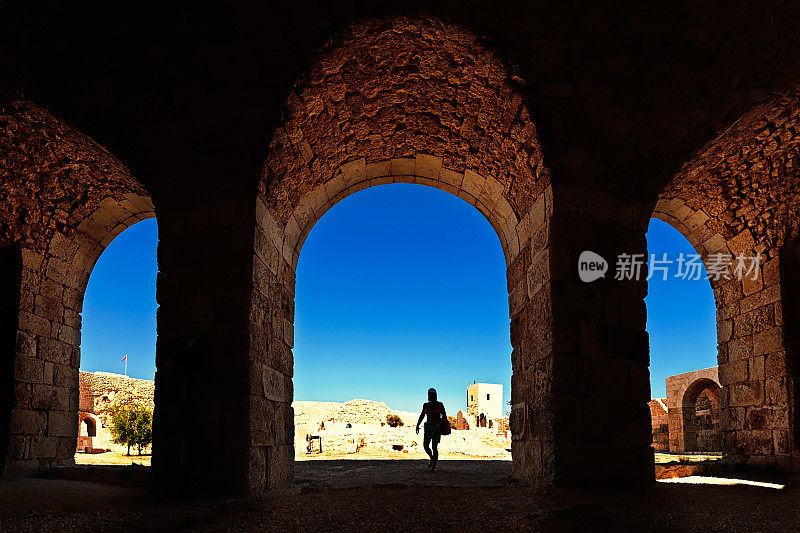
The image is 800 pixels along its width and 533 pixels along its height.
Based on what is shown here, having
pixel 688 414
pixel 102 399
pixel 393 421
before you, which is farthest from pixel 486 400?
pixel 102 399

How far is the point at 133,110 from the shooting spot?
5121mm

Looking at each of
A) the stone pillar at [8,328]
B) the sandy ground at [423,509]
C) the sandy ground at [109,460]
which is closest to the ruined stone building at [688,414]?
the sandy ground at [423,509]

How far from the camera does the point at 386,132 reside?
6.00 meters

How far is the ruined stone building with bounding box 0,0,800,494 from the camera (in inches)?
183

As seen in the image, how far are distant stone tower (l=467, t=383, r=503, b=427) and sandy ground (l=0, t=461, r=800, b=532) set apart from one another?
26359 millimetres

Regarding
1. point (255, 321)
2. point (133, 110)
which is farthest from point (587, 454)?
point (133, 110)

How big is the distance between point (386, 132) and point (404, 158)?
0.55 metres

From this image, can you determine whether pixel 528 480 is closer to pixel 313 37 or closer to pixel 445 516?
pixel 445 516

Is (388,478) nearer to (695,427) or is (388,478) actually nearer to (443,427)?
(443,427)

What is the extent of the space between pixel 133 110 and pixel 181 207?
941 millimetres

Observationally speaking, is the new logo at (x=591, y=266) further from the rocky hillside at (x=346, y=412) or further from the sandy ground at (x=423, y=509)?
the rocky hillside at (x=346, y=412)

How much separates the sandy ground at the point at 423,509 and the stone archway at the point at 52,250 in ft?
5.53

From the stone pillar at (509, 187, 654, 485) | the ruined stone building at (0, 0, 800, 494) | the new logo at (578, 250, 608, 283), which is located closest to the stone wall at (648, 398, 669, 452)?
the ruined stone building at (0, 0, 800, 494)

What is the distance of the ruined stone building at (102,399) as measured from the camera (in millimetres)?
16750
